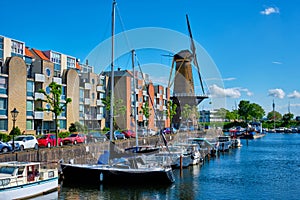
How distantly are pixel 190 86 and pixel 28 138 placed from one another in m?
57.7

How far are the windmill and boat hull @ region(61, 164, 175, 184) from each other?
57.7 meters

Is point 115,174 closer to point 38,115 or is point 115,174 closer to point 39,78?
point 38,115

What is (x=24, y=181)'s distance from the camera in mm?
28203

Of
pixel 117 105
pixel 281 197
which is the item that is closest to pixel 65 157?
pixel 281 197

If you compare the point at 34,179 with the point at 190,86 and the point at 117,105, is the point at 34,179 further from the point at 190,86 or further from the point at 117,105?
the point at 190,86

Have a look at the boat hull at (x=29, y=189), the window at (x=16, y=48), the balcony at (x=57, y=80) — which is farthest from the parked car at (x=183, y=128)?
the boat hull at (x=29, y=189)

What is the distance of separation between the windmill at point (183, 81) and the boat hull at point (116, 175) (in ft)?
189

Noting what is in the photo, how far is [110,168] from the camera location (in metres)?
35.4

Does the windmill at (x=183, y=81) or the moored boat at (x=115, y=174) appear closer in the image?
the moored boat at (x=115, y=174)

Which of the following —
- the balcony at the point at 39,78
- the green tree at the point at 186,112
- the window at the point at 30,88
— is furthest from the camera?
the green tree at the point at 186,112

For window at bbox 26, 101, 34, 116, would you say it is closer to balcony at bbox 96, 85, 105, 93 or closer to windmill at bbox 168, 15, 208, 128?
balcony at bbox 96, 85, 105, 93

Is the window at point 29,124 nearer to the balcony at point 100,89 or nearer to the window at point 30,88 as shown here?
the window at point 30,88

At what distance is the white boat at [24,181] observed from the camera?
26312 millimetres

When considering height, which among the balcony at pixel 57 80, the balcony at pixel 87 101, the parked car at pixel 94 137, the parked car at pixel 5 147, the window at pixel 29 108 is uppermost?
the balcony at pixel 57 80
